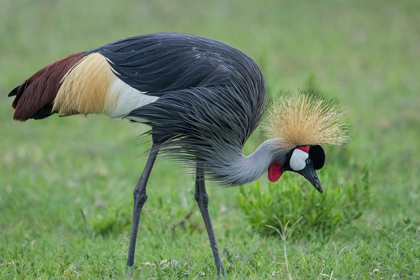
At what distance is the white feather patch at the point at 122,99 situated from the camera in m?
2.84

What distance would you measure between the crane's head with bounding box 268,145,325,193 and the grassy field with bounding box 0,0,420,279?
1.29 ft

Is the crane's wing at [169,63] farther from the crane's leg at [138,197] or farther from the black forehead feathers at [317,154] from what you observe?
the black forehead feathers at [317,154]

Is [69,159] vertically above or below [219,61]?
below

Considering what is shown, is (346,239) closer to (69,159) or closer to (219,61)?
(219,61)

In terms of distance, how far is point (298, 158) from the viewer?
2.85 meters

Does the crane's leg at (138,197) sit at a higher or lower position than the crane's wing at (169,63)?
lower

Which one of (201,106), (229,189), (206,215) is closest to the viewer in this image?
(201,106)

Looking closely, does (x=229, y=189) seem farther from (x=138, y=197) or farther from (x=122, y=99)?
(x=122, y=99)

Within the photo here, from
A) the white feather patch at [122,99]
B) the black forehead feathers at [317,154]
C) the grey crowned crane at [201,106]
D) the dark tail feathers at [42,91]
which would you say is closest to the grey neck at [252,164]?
the grey crowned crane at [201,106]

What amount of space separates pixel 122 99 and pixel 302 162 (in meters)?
1.00

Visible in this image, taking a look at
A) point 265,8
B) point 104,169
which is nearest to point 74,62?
point 104,169

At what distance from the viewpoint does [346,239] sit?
139 inches

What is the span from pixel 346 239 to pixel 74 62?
2.01 metres

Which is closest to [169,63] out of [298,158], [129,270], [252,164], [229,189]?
[252,164]
